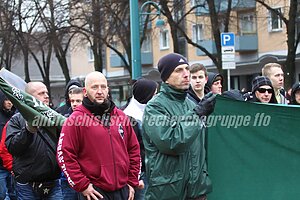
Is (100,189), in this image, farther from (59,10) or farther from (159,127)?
(59,10)

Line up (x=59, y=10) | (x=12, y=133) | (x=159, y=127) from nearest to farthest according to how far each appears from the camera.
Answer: (x=159, y=127) < (x=12, y=133) < (x=59, y=10)

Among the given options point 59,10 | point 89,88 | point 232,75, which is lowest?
point 232,75

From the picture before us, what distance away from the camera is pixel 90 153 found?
4.89 meters

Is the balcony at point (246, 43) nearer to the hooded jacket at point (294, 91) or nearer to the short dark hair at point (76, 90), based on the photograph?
the hooded jacket at point (294, 91)

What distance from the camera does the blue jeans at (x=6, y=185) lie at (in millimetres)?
7781

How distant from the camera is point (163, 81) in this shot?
4.63 m

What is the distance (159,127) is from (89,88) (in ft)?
3.23

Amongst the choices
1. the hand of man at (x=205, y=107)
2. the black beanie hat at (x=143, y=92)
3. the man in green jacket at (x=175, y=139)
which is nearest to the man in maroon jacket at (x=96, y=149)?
the man in green jacket at (x=175, y=139)

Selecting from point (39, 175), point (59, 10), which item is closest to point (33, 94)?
point (39, 175)

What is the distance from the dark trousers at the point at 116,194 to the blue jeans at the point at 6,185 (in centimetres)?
308

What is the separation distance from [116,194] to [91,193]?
0.93 feet

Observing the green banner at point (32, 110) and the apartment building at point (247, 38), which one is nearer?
the green banner at point (32, 110)

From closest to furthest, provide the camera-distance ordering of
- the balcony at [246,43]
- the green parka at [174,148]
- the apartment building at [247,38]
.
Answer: the green parka at [174,148]
the apartment building at [247,38]
the balcony at [246,43]

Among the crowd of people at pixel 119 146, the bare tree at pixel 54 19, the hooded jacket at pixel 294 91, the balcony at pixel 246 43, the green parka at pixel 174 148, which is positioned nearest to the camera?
the green parka at pixel 174 148
